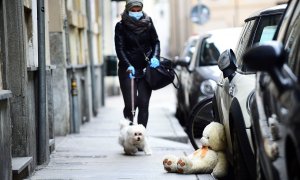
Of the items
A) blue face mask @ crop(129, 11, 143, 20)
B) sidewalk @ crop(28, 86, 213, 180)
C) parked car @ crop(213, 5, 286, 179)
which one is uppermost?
blue face mask @ crop(129, 11, 143, 20)

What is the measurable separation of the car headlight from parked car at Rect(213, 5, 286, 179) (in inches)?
200

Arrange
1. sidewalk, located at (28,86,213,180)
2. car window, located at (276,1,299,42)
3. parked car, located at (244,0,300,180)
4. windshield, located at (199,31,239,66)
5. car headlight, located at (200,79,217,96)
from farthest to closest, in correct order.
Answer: windshield, located at (199,31,239,66), car headlight, located at (200,79,217,96), sidewalk, located at (28,86,213,180), car window, located at (276,1,299,42), parked car, located at (244,0,300,180)

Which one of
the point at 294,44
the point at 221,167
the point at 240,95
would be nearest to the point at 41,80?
the point at 221,167

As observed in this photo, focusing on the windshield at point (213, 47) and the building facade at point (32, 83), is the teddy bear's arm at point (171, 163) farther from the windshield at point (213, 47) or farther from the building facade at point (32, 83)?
the windshield at point (213, 47)

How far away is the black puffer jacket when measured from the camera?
1109cm

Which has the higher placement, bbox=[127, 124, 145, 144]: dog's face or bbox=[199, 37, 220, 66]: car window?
bbox=[199, 37, 220, 66]: car window

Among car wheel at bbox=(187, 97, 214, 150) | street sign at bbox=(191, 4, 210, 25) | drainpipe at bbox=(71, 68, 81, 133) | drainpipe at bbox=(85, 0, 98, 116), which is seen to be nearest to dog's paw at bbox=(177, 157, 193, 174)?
car wheel at bbox=(187, 97, 214, 150)

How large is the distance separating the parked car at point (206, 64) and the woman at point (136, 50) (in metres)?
3.11

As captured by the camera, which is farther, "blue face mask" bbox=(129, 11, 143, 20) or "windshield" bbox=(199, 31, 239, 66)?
"windshield" bbox=(199, 31, 239, 66)

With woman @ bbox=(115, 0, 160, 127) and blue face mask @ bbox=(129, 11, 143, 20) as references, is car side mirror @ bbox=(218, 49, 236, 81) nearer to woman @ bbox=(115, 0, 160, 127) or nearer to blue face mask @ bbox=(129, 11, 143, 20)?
woman @ bbox=(115, 0, 160, 127)

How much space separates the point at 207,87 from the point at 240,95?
7.05 m

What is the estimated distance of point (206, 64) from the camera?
14930 mm

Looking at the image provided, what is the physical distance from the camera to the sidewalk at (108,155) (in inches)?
356

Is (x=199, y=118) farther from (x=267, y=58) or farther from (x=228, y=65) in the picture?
(x=267, y=58)
